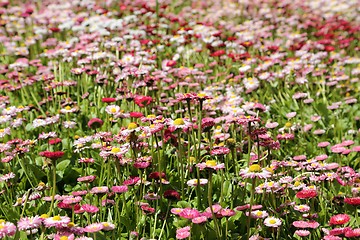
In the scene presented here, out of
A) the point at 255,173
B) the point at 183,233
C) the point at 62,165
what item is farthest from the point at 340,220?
the point at 62,165

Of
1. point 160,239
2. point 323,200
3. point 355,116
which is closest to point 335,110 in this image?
point 355,116

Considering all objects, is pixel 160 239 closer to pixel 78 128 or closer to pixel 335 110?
pixel 78 128

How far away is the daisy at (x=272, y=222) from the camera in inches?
112

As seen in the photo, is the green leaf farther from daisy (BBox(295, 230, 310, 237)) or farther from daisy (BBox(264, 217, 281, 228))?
daisy (BBox(295, 230, 310, 237))

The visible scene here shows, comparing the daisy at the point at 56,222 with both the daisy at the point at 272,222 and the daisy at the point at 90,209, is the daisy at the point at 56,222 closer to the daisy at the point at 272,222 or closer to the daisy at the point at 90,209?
the daisy at the point at 90,209

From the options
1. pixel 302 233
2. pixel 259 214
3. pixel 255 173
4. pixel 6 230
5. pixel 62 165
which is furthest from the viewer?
pixel 62 165

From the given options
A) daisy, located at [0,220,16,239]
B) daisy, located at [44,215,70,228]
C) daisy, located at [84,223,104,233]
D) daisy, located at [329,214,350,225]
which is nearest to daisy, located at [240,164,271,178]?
daisy, located at [329,214,350,225]

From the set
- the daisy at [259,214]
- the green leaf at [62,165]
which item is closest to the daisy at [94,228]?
the daisy at [259,214]

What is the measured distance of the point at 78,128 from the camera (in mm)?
4520

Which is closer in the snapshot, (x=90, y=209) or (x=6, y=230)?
(x=6, y=230)

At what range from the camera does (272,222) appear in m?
2.88

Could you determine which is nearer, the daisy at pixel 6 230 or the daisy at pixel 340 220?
the daisy at pixel 6 230

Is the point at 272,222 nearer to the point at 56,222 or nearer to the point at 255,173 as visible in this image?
the point at 255,173

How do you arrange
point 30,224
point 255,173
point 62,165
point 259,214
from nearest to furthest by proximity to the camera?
1. point 30,224
2. point 255,173
3. point 259,214
4. point 62,165
